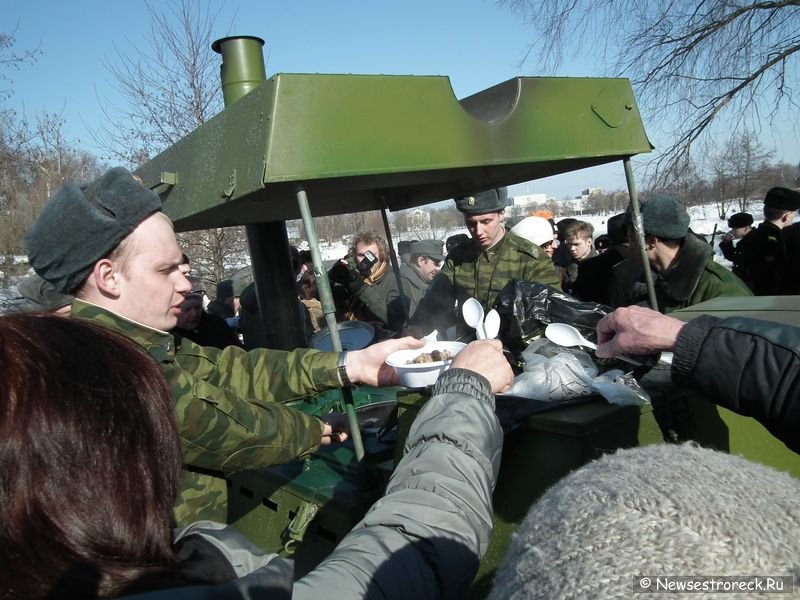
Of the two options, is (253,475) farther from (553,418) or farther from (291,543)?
(553,418)

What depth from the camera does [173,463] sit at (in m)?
0.93

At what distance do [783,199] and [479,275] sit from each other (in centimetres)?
377

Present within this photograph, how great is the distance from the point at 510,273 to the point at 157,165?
2150 millimetres

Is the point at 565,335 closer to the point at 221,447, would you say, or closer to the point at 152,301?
the point at 221,447

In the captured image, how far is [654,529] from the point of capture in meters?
0.55

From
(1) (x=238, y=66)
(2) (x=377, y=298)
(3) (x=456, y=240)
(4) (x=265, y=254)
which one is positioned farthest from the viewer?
(3) (x=456, y=240)

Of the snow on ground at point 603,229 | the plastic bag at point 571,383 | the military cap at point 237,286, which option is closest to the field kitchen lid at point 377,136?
the plastic bag at point 571,383

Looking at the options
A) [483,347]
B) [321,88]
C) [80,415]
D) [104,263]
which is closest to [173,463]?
[80,415]

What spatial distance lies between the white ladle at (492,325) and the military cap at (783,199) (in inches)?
195

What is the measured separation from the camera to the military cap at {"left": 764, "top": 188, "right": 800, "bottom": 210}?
5629 mm

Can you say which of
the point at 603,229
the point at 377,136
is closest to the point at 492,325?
the point at 377,136

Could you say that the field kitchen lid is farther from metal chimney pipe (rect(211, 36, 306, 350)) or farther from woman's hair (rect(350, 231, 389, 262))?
woman's hair (rect(350, 231, 389, 262))

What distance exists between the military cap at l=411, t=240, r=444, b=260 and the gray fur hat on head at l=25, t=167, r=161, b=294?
5.91 meters

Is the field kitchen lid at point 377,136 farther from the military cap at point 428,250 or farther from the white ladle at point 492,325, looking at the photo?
the military cap at point 428,250
